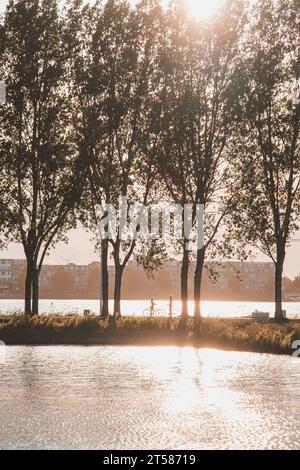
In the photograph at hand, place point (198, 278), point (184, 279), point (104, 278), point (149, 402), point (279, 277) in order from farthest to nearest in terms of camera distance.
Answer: point (104, 278) < point (279, 277) < point (184, 279) < point (198, 278) < point (149, 402)

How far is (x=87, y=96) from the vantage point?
44.3m

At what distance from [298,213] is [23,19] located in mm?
18811

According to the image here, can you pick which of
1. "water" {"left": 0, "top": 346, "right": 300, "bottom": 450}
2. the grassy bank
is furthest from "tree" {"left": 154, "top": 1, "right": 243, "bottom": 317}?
"water" {"left": 0, "top": 346, "right": 300, "bottom": 450}

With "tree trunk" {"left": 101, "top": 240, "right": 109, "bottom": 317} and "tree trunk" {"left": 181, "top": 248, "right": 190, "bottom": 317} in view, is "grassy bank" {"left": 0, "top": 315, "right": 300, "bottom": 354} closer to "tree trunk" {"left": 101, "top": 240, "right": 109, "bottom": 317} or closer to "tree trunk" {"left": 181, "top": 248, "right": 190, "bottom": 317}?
"tree trunk" {"left": 181, "top": 248, "right": 190, "bottom": 317}

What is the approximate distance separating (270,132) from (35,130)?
13085 millimetres

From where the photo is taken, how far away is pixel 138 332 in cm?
3416

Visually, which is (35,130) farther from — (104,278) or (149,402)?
(149,402)

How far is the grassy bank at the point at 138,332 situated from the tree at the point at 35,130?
8061mm

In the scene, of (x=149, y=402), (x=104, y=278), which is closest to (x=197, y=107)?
(x=104, y=278)

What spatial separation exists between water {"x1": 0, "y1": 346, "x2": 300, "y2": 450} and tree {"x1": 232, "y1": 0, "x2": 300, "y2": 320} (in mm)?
19673
